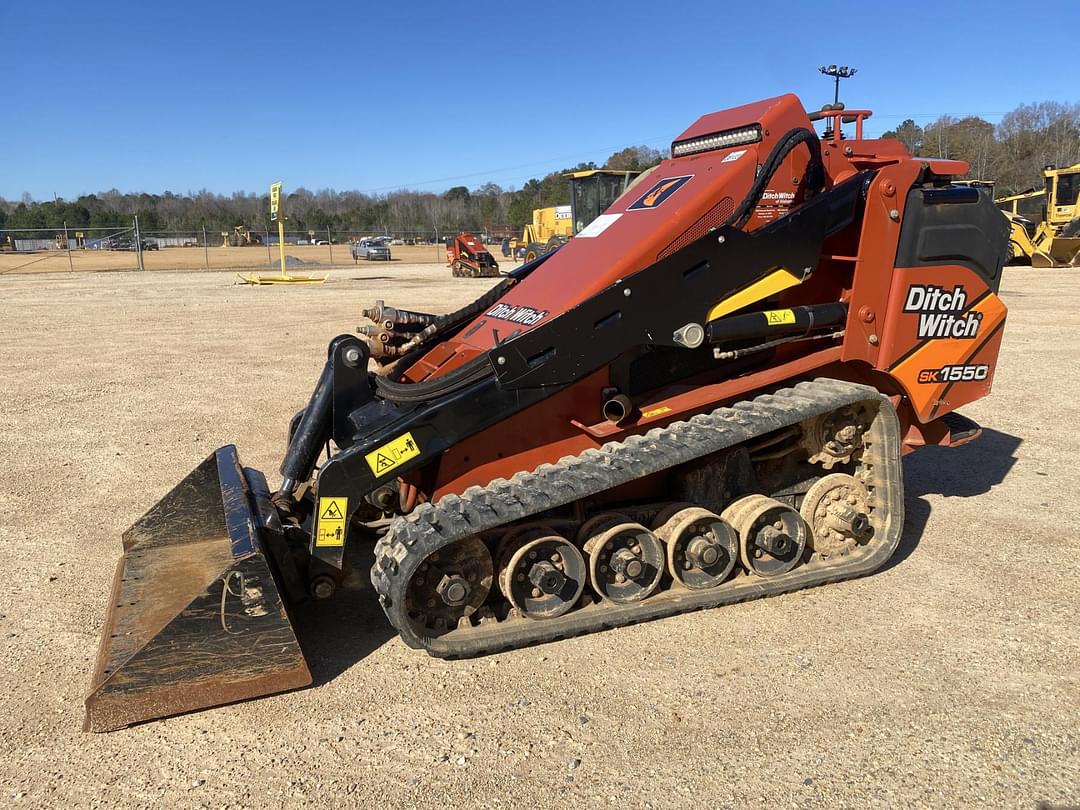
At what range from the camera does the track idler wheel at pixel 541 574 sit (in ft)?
12.3

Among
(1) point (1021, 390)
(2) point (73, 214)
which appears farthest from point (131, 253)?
(1) point (1021, 390)

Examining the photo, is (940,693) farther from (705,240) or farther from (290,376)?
(290,376)

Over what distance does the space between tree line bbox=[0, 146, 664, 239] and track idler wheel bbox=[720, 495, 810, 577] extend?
58.7 meters

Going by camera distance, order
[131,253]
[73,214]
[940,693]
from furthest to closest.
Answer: [73,214] → [131,253] → [940,693]

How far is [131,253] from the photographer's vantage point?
52156 mm

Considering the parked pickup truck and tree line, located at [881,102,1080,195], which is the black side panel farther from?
tree line, located at [881,102,1080,195]

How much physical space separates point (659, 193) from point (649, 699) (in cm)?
299

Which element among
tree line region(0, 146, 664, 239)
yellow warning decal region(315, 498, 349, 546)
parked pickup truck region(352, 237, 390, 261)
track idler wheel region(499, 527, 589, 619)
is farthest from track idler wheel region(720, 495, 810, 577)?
tree line region(0, 146, 664, 239)

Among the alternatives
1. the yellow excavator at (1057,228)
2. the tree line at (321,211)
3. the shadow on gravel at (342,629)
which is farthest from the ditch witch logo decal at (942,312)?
the tree line at (321,211)

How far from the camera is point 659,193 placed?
16.1 feet

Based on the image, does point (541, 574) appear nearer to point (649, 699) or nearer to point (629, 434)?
point (649, 699)

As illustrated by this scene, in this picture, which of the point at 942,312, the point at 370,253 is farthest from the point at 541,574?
the point at 370,253

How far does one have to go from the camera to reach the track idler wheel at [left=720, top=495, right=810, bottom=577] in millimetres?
4203

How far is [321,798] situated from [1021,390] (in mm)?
8820
